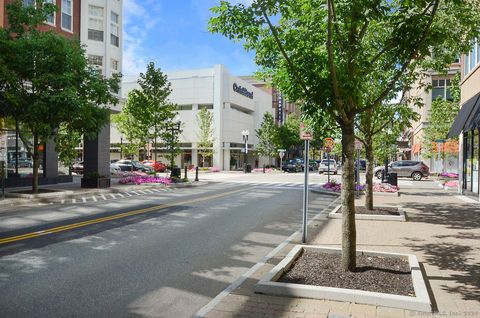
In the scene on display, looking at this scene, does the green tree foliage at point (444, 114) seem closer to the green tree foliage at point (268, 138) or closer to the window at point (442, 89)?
the window at point (442, 89)

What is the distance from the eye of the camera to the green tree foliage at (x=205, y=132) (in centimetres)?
5509

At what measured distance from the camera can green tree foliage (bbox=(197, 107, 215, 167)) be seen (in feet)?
181

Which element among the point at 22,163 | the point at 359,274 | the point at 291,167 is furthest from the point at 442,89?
the point at 359,274

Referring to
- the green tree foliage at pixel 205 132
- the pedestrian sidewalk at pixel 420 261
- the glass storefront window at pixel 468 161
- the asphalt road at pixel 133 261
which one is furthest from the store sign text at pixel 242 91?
the asphalt road at pixel 133 261

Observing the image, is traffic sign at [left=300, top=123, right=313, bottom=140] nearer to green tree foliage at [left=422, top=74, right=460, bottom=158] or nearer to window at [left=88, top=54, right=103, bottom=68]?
window at [left=88, top=54, right=103, bottom=68]

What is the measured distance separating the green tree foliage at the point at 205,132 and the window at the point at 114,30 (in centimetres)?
2503

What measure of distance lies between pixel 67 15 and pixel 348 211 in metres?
24.0

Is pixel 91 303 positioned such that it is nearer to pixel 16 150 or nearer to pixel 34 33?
pixel 34 33

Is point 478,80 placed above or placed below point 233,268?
above

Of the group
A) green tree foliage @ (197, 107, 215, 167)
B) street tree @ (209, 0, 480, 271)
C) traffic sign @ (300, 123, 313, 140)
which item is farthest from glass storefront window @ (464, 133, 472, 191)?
green tree foliage @ (197, 107, 215, 167)

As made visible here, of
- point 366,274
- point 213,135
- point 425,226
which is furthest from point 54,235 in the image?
point 213,135

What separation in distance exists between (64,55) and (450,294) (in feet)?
54.9

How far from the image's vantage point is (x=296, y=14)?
8.15 m

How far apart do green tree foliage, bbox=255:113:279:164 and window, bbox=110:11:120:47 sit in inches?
1411
